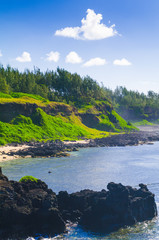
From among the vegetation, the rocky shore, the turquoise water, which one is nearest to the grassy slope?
the vegetation

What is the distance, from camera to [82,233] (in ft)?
97.1

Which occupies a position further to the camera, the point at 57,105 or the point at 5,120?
the point at 57,105

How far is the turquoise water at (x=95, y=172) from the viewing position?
98.1 ft

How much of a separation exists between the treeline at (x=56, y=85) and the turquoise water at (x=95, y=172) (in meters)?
81.0

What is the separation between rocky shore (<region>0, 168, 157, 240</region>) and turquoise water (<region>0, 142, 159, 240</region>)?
1.32 metres

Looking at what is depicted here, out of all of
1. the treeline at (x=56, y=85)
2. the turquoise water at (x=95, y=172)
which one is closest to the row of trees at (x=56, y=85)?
the treeline at (x=56, y=85)

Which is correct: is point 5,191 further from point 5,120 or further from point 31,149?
point 5,120

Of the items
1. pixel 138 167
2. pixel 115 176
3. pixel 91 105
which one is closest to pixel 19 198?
pixel 115 176

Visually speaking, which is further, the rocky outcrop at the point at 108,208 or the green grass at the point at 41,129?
the green grass at the point at 41,129

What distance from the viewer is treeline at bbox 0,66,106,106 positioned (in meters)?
157

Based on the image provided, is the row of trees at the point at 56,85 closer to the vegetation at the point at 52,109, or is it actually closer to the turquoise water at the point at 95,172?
the vegetation at the point at 52,109

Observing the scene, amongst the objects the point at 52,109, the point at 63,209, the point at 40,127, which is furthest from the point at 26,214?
the point at 52,109

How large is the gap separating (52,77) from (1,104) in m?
83.4

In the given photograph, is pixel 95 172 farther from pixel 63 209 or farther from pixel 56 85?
pixel 56 85
